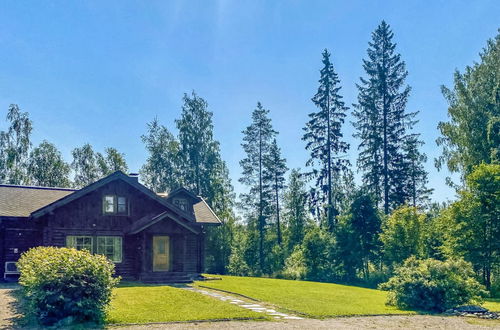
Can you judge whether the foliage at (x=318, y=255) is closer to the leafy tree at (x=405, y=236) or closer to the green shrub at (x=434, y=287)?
the leafy tree at (x=405, y=236)

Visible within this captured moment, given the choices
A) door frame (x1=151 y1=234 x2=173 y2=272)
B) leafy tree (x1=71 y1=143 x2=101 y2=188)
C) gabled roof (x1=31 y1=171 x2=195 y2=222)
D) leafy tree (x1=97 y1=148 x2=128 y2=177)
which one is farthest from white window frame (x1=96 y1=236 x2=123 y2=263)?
leafy tree (x1=71 y1=143 x2=101 y2=188)

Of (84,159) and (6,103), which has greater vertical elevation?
(6,103)

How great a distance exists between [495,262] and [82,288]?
2067 centimetres

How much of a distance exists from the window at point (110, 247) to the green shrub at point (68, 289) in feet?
39.3

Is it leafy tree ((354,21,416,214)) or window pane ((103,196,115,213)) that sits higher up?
leafy tree ((354,21,416,214))

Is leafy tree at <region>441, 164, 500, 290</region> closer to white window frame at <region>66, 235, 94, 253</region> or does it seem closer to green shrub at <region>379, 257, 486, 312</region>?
green shrub at <region>379, 257, 486, 312</region>

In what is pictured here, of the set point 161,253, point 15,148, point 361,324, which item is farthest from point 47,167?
point 361,324

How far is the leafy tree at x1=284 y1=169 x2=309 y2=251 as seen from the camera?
46.8 m

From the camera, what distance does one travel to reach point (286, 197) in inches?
1935

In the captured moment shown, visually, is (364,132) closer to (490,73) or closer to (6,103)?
(490,73)

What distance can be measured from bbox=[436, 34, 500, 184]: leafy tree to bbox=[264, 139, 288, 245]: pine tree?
16.5 metres

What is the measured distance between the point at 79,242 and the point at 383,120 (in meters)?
27.4

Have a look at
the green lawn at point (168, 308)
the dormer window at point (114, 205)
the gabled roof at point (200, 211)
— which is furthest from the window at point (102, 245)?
the green lawn at point (168, 308)

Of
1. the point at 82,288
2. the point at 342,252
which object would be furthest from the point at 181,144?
the point at 82,288
